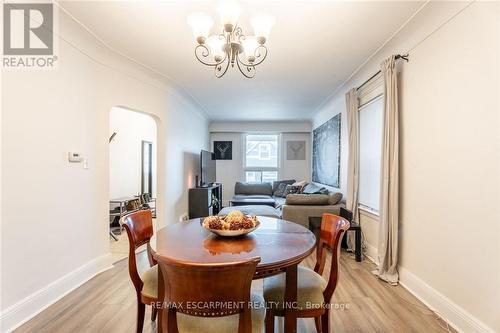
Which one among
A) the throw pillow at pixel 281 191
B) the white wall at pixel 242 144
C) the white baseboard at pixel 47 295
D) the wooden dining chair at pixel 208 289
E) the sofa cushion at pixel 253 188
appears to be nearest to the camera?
the wooden dining chair at pixel 208 289

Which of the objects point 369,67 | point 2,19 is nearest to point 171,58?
point 2,19

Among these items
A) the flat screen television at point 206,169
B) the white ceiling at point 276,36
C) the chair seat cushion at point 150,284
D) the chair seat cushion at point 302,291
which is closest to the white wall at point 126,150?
the flat screen television at point 206,169

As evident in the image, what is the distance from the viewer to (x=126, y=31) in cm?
255

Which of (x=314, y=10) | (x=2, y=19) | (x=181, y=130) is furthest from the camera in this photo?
(x=181, y=130)

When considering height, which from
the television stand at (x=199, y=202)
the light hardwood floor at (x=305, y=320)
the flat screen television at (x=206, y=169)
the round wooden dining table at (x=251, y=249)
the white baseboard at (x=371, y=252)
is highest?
the flat screen television at (x=206, y=169)

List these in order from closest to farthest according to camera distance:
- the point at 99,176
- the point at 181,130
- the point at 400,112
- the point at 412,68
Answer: the point at 412,68, the point at 400,112, the point at 99,176, the point at 181,130

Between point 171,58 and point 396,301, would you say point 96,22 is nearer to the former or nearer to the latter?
point 171,58

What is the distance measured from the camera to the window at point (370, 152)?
3.28 metres

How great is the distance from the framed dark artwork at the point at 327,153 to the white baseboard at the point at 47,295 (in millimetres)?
4106

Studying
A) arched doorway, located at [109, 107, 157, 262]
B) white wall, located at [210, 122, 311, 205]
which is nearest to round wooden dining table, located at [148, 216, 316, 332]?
arched doorway, located at [109, 107, 157, 262]

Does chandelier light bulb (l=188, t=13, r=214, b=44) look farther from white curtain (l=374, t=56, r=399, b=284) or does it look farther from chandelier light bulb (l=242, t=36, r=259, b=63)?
white curtain (l=374, t=56, r=399, b=284)

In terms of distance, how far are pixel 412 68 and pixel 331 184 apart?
3.10m

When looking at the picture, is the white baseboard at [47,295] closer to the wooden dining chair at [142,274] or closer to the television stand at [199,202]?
the wooden dining chair at [142,274]

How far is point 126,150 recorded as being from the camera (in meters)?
5.58
